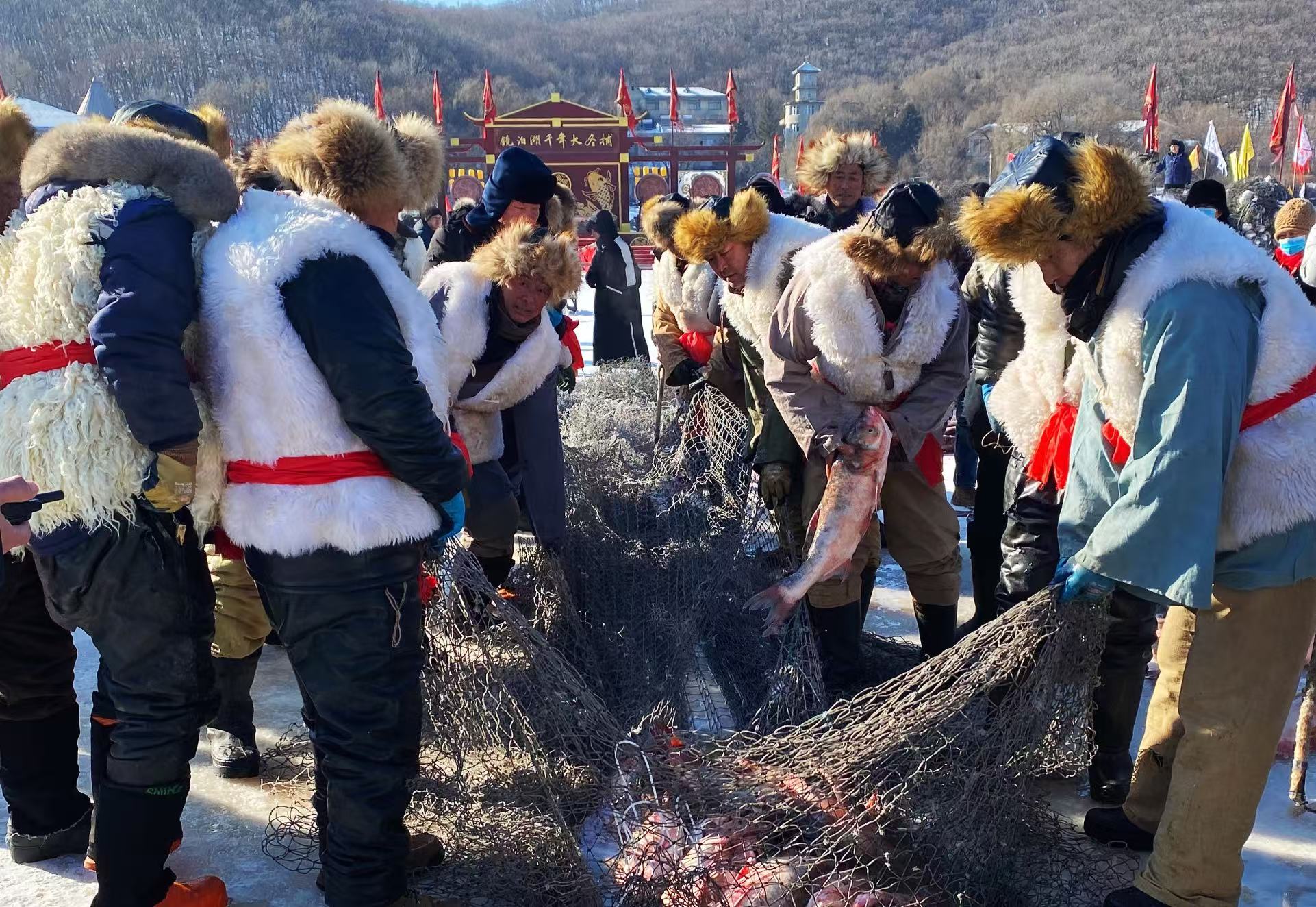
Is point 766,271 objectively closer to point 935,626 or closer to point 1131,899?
point 935,626

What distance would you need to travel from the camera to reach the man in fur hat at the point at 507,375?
3816 millimetres

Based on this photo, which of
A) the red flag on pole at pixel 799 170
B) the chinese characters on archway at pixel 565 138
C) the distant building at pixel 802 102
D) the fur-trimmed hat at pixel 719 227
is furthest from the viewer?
the distant building at pixel 802 102

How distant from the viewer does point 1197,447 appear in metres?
2.24

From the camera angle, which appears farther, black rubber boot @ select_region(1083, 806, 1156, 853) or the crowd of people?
black rubber boot @ select_region(1083, 806, 1156, 853)

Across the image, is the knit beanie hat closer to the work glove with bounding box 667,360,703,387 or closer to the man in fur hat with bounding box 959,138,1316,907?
the work glove with bounding box 667,360,703,387

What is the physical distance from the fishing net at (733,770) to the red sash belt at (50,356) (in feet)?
3.43

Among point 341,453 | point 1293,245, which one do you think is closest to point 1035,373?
point 341,453

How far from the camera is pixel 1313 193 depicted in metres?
15.6

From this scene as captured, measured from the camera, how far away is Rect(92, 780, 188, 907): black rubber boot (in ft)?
8.15

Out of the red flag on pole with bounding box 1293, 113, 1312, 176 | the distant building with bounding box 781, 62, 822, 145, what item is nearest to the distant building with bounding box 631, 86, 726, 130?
the distant building with bounding box 781, 62, 822, 145

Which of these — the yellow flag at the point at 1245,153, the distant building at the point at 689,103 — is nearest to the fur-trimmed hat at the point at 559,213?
the yellow flag at the point at 1245,153

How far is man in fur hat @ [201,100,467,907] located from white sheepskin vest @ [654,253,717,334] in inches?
114

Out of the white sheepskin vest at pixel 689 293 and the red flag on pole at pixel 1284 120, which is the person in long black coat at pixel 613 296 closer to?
the white sheepskin vest at pixel 689 293

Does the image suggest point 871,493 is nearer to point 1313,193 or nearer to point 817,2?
point 1313,193
